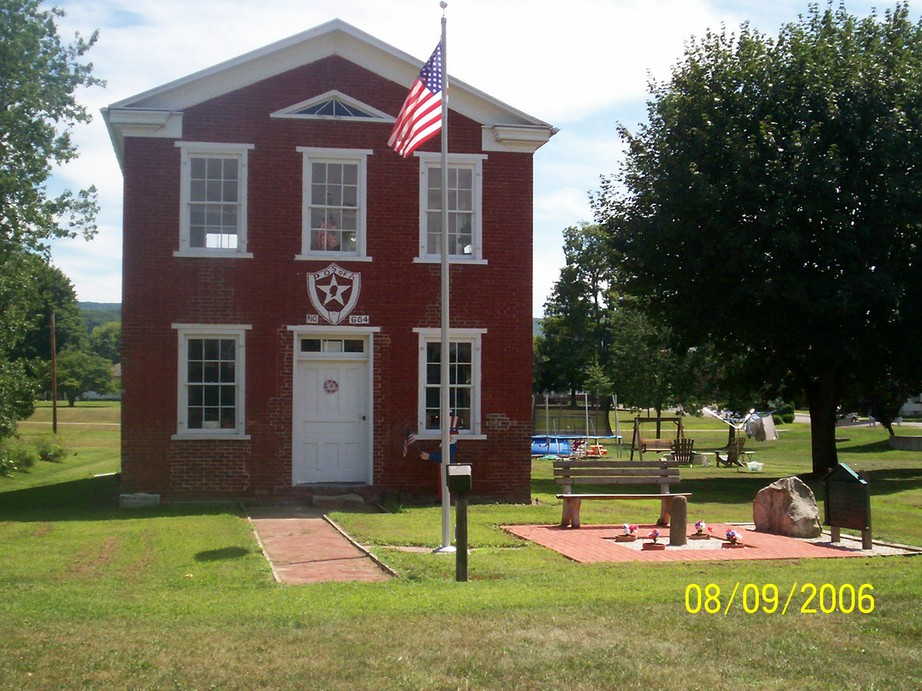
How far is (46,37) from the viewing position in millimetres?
34156

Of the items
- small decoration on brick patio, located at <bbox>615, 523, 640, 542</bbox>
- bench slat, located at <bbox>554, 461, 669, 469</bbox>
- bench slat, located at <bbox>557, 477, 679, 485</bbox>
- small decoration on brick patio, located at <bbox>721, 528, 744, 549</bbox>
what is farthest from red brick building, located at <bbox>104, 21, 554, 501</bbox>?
small decoration on brick patio, located at <bbox>721, 528, 744, 549</bbox>

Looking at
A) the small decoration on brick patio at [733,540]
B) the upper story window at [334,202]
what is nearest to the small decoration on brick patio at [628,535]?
the small decoration on brick patio at [733,540]

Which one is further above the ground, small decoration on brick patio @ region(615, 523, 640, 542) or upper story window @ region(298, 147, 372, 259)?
A: upper story window @ region(298, 147, 372, 259)

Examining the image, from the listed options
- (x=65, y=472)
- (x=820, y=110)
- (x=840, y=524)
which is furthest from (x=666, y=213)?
(x=65, y=472)

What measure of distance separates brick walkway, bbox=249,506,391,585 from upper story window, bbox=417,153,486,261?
5.11 meters

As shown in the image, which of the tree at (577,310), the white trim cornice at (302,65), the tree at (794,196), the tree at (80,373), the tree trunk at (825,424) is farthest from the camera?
the tree at (80,373)

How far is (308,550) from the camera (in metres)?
12.4

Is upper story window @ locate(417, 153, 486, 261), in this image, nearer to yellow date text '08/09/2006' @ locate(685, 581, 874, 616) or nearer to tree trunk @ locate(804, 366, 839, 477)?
yellow date text '08/09/2006' @ locate(685, 581, 874, 616)

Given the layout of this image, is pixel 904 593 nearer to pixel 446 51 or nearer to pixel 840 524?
pixel 840 524

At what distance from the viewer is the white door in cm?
1772

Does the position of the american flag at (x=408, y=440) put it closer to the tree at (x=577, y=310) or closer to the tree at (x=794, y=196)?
the tree at (x=794, y=196)

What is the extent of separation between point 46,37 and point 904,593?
33.2 m

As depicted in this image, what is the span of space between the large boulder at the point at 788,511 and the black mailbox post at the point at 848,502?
1.88ft

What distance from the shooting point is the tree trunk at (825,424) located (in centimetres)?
2669
